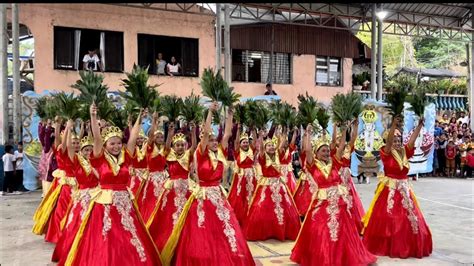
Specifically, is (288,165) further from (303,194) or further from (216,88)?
(216,88)

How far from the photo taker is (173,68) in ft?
55.4

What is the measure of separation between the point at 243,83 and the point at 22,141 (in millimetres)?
7822

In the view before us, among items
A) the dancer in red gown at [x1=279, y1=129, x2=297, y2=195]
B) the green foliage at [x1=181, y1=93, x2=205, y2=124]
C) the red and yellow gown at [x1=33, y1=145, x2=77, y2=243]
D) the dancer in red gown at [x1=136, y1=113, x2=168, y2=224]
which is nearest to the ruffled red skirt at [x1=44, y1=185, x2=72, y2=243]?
the red and yellow gown at [x1=33, y1=145, x2=77, y2=243]

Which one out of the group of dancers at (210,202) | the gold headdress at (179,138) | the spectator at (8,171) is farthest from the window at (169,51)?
the gold headdress at (179,138)

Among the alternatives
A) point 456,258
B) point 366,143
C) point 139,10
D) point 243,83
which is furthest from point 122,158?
point 243,83

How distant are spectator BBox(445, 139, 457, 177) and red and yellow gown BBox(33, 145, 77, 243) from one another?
12.4 metres

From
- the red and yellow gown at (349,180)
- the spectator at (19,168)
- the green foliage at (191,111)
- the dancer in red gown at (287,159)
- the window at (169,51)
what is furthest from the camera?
the window at (169,51)

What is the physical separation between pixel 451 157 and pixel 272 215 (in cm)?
1069

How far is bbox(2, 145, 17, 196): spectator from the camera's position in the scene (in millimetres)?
12205

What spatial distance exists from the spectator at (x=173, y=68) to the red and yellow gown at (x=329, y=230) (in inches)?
455

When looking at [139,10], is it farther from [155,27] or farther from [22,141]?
[22,141]

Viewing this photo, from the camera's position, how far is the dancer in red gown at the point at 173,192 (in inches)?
241

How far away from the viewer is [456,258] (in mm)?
6430

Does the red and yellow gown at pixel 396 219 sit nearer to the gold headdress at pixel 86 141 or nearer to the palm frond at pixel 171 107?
the palm frond at pixel 171 107
